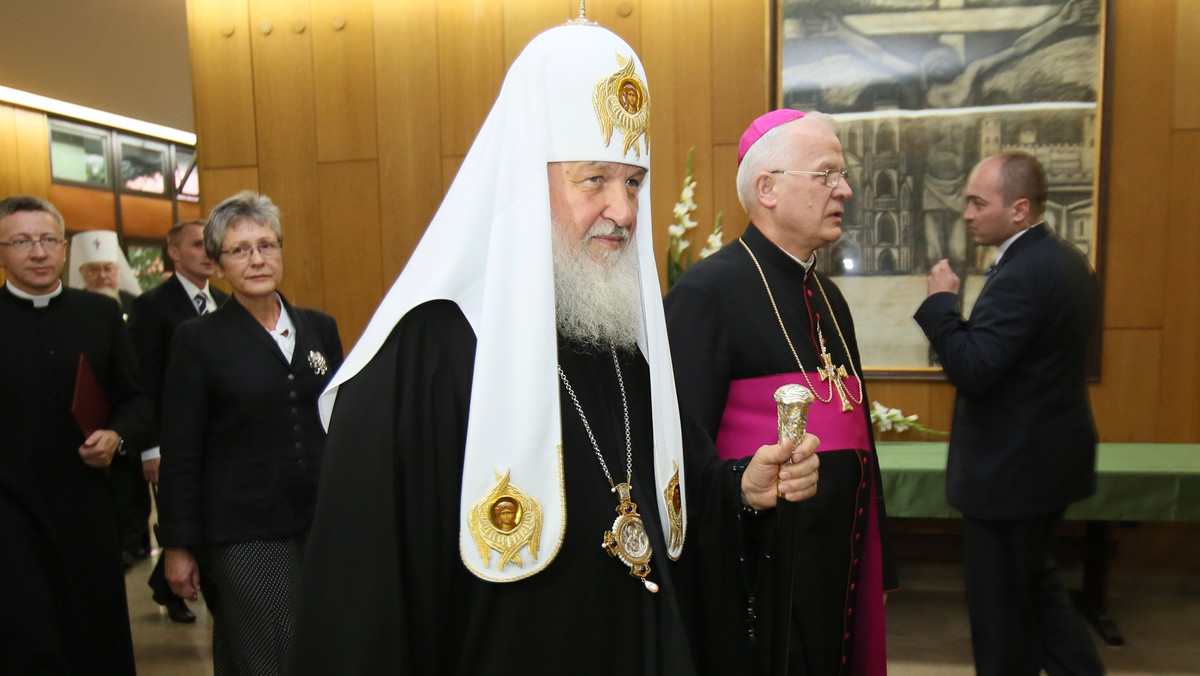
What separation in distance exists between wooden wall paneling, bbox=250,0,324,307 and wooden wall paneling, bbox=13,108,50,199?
20.8 feet

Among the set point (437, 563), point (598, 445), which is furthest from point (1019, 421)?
point (437, 563)

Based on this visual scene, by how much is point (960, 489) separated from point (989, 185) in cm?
116

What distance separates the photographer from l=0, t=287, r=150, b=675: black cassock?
10.2ft

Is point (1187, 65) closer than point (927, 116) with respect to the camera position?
Yes

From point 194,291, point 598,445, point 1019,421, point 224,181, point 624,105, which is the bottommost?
point 1019,421

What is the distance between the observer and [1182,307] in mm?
4695

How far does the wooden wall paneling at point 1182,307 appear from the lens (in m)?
4.63

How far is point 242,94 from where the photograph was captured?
5.40 metres

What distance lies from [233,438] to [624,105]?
1.88 m

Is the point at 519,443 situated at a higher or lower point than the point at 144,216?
lower

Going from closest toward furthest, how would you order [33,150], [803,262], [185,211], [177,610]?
[803,262] → [177,610] → [33,150] → [185,211]

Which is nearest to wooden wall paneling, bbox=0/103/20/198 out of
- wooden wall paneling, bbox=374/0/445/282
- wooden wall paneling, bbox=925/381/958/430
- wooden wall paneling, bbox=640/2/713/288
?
wooden wall paneling, bbox=374/0/445/282

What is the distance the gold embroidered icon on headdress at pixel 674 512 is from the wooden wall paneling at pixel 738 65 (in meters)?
3.67

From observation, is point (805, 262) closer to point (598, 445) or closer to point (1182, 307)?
point (598, 445)
